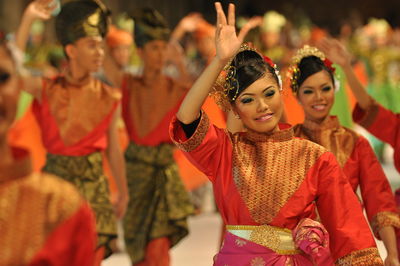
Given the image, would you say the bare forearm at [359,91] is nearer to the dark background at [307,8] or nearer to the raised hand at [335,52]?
the raised hand at [335,52]

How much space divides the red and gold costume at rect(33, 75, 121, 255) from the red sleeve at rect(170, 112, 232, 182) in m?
1.33

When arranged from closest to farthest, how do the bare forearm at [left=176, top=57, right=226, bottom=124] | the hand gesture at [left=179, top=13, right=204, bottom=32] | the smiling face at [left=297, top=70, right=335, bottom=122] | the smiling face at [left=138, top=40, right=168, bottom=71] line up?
the bare forearm at [left=176, top=57, right=226, bottom=124] < the smiling face at [left=297, top=70, right=335, bottom=122] < the smiling face at [left=138, top=40, right=168, bottom=71] < the hand gesture at [left=179, top=13, right=204, bottom=32]

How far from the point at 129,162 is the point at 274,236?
7.14 feet

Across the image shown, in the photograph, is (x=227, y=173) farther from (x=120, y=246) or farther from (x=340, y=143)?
(x=120, y=246)

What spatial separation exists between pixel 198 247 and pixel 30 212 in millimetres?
4292

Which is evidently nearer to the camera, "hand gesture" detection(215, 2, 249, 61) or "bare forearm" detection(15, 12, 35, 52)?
"hand gesture" detection(215, 2, 249, 61)

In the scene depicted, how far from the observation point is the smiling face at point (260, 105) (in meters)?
3.09

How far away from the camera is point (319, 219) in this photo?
328cm

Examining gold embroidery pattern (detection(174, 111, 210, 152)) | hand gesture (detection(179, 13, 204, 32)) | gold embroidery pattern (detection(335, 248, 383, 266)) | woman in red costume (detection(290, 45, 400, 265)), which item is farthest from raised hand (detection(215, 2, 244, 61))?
hand gesture (detection(179, 13, 204, 32))

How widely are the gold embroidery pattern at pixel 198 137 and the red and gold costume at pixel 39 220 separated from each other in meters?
0.88

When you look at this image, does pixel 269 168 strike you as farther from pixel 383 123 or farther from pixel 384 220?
pixel 383 123

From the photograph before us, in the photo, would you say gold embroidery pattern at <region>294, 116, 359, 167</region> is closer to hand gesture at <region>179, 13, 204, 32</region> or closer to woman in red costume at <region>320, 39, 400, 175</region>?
woman in red costume at <region>320, 39, 400, 175</region>

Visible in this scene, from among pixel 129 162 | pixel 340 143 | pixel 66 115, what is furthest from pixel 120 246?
pixel 340 143

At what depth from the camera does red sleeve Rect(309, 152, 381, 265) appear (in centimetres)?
307
